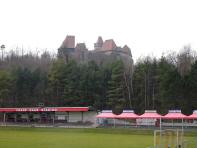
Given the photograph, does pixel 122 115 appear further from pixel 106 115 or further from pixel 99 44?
pixel 99 44

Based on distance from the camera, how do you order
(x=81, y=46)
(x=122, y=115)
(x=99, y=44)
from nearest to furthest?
(x=122, y=115) → (x=81, y=46) → (x=99, y=44)

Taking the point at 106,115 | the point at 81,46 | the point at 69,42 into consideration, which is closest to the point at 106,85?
the point at 106,115

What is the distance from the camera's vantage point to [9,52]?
120438mm

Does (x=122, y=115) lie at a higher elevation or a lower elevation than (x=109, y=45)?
lower

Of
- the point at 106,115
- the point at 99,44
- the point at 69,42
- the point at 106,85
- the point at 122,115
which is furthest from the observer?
the point at 99,44

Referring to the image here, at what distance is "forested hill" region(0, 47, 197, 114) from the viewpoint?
66500mm

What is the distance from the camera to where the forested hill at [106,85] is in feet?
218

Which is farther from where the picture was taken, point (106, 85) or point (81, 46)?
point (81, 46)

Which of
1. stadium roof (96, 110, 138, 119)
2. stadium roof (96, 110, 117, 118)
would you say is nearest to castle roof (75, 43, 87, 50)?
stadium roof (96, 110, 117, 118)

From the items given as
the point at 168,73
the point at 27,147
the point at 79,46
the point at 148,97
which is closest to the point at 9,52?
the point at 79,46

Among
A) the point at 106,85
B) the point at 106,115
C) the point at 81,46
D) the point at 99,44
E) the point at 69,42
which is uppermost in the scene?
the point at 99,44

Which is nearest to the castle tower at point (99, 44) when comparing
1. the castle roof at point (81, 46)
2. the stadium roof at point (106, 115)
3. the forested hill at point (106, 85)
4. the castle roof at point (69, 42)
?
the castle roof at point (69, 42)

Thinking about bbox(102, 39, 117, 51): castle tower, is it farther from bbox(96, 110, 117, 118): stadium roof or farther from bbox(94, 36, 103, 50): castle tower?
bbox(96, 110, 117, 118): stadium roof

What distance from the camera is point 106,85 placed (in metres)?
78.3
